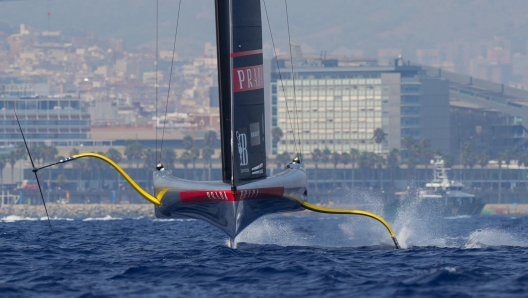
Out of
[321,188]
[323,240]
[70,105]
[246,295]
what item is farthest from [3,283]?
[70,105]

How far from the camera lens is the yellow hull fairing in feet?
69.6

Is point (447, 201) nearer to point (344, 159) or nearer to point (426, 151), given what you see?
point (344, 159)

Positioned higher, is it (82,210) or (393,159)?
(393,159)

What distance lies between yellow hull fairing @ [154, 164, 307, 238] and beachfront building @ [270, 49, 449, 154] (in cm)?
14869

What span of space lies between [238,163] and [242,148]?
0.38 m

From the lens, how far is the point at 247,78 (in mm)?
22219

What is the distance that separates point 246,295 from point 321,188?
13402 cm

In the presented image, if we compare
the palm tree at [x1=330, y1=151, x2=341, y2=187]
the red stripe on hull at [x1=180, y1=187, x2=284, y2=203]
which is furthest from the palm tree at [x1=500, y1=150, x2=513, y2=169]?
the red stripe on hull at [x1=180, y1=187, x2=284, y2=203]

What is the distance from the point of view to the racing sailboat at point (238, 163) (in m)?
21.4

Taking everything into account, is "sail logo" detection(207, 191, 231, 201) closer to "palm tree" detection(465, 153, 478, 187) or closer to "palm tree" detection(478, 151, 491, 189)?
"palm tree" detection(465, 153, 478, 187)

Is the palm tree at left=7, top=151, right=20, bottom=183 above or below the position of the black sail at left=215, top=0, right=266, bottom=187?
below

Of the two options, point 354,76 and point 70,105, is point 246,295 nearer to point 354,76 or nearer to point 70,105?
point 354,76

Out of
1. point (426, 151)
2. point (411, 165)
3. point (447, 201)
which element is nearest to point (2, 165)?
point (411, 165)

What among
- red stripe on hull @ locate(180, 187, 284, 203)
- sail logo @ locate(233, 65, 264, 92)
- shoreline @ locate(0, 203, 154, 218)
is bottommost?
shoreline @ locate(0, 203, 154, 218)
